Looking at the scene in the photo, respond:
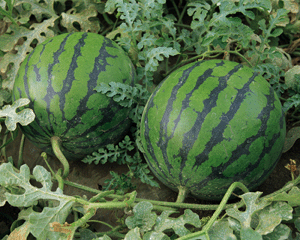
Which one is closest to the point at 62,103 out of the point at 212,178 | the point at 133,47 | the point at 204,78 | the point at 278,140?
the point at 133,47

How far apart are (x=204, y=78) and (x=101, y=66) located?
65cm

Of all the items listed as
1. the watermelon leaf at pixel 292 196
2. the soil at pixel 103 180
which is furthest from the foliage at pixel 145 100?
the soil at pixel 103 180

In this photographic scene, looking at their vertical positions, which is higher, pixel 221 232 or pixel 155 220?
pixel 221 232

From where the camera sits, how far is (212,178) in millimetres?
1614

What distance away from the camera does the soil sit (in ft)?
6.83

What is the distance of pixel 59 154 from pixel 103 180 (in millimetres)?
534

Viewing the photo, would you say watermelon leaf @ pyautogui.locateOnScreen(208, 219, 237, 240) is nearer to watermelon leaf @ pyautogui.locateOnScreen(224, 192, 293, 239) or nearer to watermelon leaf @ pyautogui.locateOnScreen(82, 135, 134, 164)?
watermelon leaf @ pyautogui.locateOnScreen(224, 192, 293, 239)

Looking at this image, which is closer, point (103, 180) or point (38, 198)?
point (38, 198)

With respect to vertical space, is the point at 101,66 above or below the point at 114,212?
above

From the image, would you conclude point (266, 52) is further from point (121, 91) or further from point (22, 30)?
point (22, 30)

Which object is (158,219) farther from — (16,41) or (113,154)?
(16,41)

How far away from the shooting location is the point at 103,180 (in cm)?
227

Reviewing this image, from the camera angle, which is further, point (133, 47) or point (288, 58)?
point (288, 58)

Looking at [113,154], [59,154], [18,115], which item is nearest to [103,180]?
[113,154]
